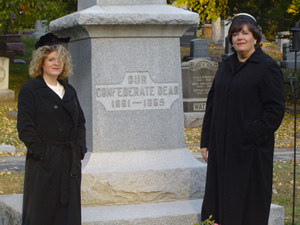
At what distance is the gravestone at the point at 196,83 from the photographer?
17.1m

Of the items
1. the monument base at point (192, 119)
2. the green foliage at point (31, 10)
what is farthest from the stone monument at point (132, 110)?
the green foliage at point (31, 10)

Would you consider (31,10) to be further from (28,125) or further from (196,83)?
(28,125)

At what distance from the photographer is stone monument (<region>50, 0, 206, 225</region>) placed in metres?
5.86

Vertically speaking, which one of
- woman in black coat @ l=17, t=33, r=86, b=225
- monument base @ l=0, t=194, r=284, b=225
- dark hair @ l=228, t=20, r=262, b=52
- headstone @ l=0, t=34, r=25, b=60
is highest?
headstone @ l=0, t=34, r=25, b=60

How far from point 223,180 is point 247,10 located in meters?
19.9

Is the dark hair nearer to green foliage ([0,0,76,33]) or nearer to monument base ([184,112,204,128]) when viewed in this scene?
monument base ([184,112,204,128])

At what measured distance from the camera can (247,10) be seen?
24109 mm

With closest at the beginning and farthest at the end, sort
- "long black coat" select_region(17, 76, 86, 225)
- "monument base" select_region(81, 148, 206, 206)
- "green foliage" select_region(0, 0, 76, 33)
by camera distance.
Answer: "long black coat" select_region(17, 76, 86, 225), "monument base" select_region(81, 148, 206, 206), "green foliage" select_region(0, 0, 76, 33)

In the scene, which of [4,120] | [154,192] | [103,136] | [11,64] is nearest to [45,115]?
[103,136]

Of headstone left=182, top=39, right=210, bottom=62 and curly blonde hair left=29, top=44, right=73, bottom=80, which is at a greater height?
headstone left=182, top=39, right=210, bottom=62

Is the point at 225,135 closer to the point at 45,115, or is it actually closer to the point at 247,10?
the point at 45,115

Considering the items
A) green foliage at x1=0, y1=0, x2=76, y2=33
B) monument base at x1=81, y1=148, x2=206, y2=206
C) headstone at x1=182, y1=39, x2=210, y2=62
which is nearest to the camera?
monument base at x1=81, y1=148, x2=206, y2=206

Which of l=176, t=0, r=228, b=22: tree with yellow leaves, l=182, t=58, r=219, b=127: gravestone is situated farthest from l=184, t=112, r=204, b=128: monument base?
l=176, t=0, r=228, b=22: tree with yellow leaves

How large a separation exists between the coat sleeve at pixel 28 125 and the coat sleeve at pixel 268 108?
1555 mm
